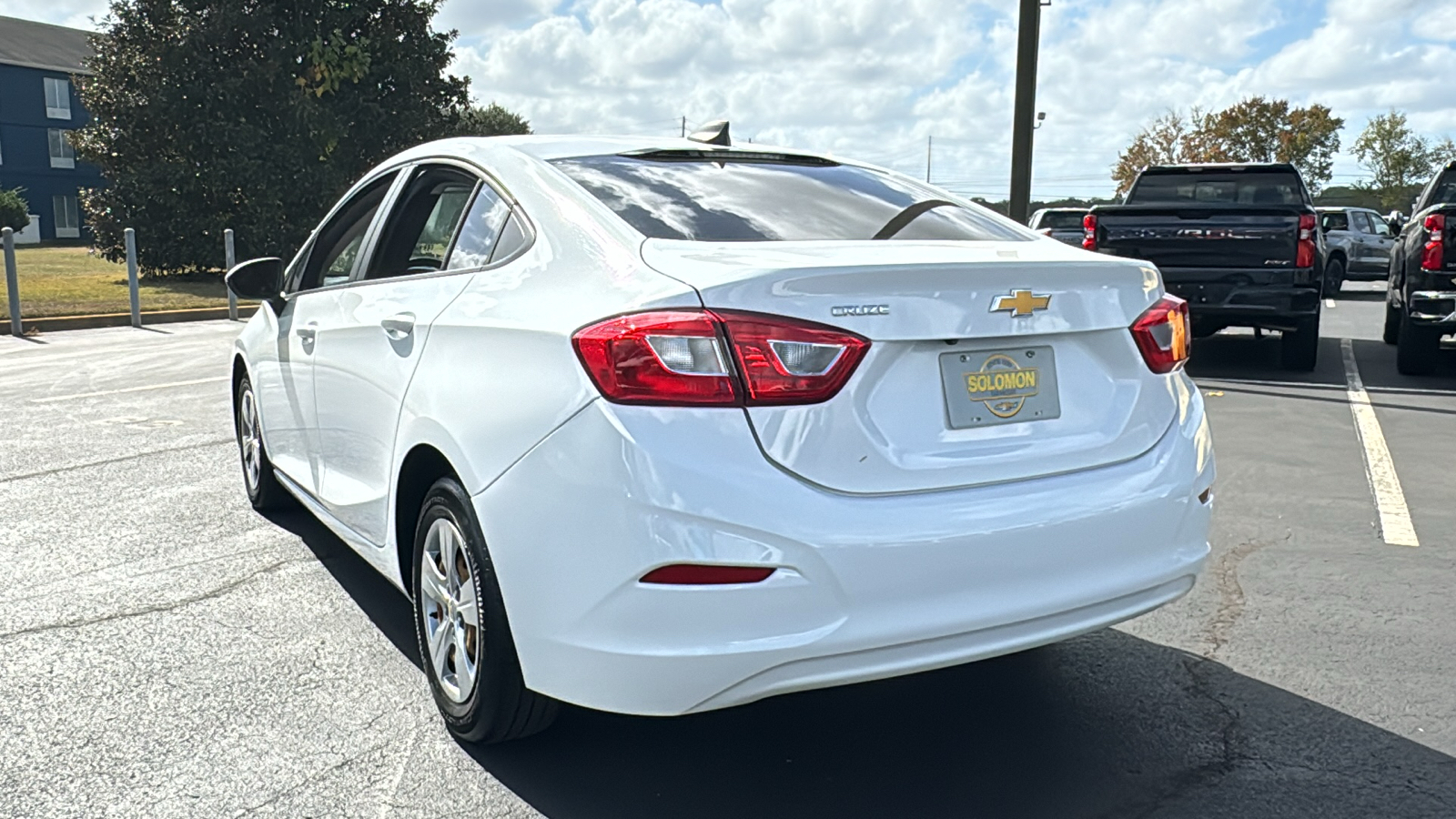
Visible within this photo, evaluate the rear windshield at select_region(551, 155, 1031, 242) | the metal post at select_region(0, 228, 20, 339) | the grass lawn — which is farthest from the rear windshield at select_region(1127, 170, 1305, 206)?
the grass lawn

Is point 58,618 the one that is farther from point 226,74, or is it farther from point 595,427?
point 226,74

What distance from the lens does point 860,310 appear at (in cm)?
254

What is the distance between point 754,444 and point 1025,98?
43.4 feet

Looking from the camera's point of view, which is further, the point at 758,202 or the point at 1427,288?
the point at 1427,288

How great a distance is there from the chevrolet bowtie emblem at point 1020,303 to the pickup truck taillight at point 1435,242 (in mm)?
8273

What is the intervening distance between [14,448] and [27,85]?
57970 millimetres

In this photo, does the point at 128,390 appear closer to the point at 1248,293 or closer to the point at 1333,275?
the point at 1248,293

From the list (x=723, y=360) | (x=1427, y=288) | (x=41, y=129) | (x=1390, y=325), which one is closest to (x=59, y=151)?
(x=41, y=129)

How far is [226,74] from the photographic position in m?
23.6

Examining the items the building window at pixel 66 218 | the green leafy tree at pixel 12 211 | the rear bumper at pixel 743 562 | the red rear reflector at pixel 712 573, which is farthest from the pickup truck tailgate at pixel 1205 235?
the building window at pixel 66 218

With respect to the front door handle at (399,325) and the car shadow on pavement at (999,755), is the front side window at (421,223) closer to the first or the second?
the front door handle at (399,325)

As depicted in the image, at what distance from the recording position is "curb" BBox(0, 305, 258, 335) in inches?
573

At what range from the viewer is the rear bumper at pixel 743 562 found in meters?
2.42

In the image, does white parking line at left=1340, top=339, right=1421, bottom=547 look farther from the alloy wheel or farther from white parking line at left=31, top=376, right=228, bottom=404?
white parking line at left=31, top=376, right=228, bottom=404
